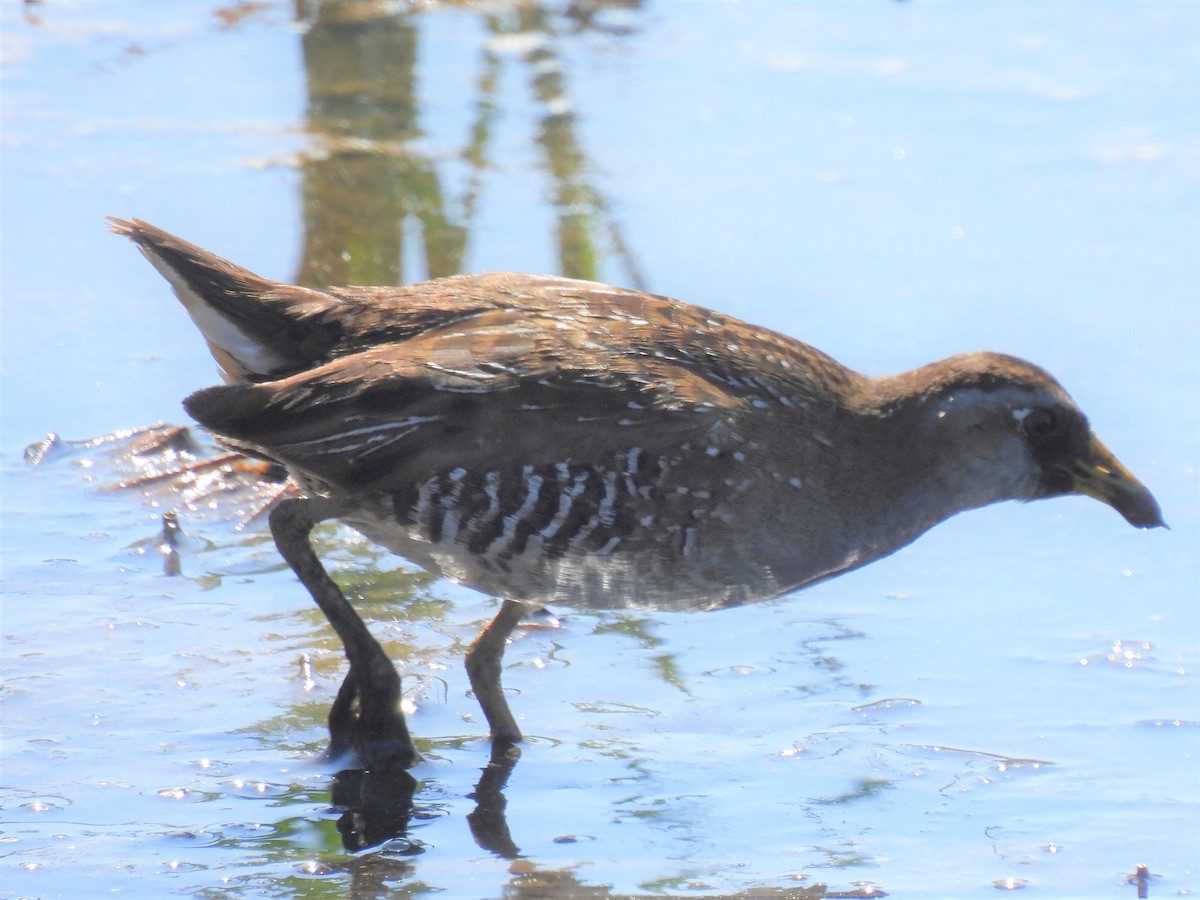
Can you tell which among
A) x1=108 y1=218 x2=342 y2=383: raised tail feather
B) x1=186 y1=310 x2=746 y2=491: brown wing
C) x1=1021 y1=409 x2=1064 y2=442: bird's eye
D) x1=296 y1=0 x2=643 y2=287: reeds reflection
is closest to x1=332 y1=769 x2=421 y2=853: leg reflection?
x1=186 y1=310 x2=746 y2=491: brown wing

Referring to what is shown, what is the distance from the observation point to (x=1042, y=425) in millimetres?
4645

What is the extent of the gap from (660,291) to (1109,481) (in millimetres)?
2582

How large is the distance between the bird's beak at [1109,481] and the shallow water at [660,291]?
470 mm

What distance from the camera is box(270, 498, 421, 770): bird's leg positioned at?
4.39 m

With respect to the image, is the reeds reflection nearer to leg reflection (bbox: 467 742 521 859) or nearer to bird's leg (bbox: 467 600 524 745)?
bird's leg (bbox: 467 600 524 745)

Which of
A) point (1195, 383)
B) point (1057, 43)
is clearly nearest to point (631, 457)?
point (1195, 383)

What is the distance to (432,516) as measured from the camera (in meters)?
4.37

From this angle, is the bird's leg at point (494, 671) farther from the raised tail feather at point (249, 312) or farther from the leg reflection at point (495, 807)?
the raised tail feather at point (249, 312)

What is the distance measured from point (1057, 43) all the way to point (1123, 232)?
2.64 m

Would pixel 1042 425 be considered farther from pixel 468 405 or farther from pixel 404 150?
pixel 404 150

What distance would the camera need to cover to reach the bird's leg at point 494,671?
457cm

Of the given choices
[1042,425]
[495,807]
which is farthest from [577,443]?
[1042,425]

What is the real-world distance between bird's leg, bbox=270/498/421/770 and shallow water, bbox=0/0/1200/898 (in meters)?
0.12

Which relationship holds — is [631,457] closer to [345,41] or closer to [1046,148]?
[1046,148]
